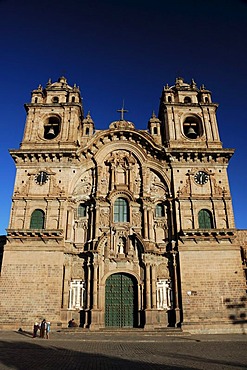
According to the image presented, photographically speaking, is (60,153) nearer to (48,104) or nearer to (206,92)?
(48,104)

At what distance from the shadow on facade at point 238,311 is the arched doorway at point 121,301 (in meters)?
6.65

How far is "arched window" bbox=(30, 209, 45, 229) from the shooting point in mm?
24359

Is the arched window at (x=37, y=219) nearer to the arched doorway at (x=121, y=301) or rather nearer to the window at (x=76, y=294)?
the window at (x=76, y=294)

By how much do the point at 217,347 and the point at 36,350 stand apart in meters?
8.50

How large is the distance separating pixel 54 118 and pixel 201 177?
15.2 m

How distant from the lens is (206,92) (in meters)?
30.8

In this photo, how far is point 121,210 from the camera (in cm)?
2547

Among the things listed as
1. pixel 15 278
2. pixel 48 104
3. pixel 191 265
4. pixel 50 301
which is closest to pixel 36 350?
pixel 50 301

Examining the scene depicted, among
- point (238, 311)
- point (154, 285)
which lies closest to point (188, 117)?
point (154, 285)

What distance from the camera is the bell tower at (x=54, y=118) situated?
27645 millimetres

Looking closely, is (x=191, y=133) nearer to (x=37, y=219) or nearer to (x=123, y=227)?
(x=123, y=227)

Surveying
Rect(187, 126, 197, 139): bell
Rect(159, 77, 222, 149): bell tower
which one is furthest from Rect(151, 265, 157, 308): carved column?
Rect(187, 126, 197, 139): bell

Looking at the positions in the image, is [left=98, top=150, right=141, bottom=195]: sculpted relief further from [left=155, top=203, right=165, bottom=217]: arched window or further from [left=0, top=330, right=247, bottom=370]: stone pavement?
[left=0, top=330, right=247, bottom=370]: stone pavement

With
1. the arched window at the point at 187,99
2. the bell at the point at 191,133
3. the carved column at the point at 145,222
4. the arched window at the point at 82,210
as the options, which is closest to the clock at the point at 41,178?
the arched window at the point at 82,210
